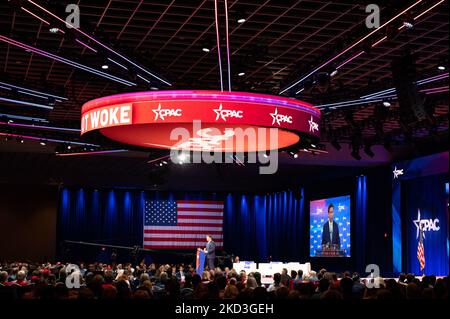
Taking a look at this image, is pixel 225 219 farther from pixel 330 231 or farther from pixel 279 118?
pixel 279 118

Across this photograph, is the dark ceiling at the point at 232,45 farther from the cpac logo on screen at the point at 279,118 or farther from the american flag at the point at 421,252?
the american flag at the point at 421,252

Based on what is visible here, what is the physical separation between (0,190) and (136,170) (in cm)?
641

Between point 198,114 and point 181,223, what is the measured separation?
22859 mm

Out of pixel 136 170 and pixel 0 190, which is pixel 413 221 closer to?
pixel 136 170

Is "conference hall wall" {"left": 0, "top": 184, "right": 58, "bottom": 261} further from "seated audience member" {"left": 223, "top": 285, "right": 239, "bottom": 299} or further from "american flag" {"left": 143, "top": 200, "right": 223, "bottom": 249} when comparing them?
"seated audience member" {"left": 223, "top": 285, "right": 239, "bottom": 299}

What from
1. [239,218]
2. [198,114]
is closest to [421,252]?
[239,218]

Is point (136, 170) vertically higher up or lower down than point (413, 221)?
higher up

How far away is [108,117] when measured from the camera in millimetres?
9492

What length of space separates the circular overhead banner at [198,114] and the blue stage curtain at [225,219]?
18.5 m

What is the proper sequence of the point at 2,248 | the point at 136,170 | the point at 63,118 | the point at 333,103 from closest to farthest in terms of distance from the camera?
the point at 333,103, the point at 63,118, the point at 136,170, the point at 2,248

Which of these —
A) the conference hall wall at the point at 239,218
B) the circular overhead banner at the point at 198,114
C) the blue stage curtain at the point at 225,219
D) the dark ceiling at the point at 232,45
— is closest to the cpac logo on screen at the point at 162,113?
the circular overhead banner at the point at 198,114

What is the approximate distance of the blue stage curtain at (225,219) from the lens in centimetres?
2984

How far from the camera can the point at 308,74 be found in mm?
13703
